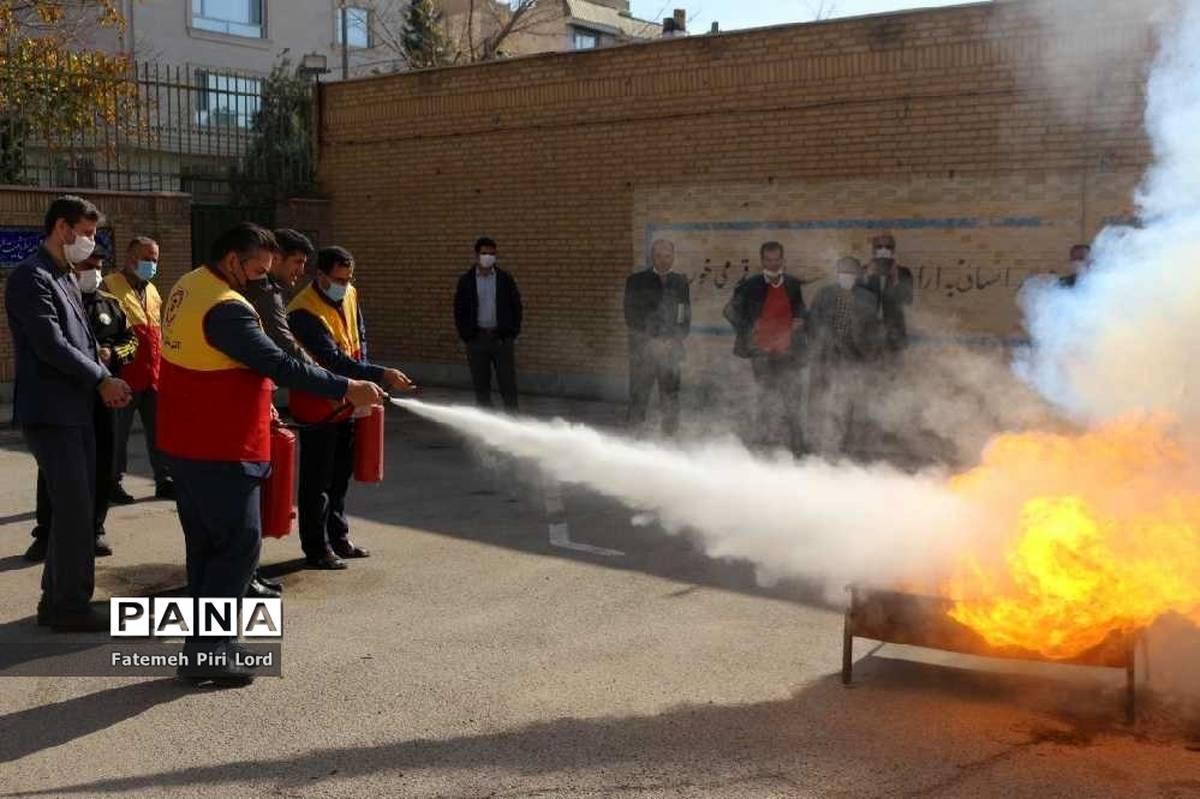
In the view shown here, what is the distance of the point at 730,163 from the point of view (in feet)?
46.6

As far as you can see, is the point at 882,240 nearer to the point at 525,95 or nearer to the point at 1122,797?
the point at 525,95

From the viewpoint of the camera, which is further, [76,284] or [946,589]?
[76,284]

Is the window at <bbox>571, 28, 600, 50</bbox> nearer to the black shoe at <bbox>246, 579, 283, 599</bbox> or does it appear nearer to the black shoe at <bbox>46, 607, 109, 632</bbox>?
the black shoe at <bbox>246, 579, 283, 599</bbox>

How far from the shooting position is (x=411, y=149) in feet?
56.9

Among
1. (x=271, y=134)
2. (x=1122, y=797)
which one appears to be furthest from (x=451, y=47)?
(x=1122, y=797)

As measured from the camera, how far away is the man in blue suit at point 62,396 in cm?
577

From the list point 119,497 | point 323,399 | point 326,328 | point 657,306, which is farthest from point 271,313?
point 657,306

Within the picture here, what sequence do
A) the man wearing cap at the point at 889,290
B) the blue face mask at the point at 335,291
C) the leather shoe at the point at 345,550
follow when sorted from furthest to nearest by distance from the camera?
the man wearing cap at the point at 889,290 → the leather shoe at the point at 345,550 → the blue face mask at the point at 335,291

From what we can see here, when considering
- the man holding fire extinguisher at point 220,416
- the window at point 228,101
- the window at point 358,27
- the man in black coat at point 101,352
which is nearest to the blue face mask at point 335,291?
the man in black coat at point 101,352

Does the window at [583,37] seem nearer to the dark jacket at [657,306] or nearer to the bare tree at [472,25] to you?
the bare tree at [472,25]

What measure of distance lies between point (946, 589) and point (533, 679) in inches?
69.6

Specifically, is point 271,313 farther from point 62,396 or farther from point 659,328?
point 659,328

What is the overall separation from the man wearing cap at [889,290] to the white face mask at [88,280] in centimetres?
669

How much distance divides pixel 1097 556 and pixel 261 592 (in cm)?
401
